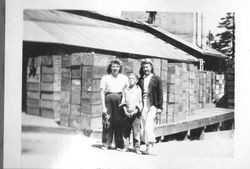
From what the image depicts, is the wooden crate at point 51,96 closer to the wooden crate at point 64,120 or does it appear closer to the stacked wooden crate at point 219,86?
the wooden crate at point 64,120

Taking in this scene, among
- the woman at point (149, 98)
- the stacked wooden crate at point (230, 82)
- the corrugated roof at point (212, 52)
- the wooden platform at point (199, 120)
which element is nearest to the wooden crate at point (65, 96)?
the woman at point (149, 98)

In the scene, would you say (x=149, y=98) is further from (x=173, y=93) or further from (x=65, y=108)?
(x=65, y=108)

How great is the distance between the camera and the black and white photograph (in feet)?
7.25

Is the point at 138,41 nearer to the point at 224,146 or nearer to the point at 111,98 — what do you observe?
the point at 111,98

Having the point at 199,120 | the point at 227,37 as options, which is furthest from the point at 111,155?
the point at 227,37

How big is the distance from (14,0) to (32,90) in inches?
24.5

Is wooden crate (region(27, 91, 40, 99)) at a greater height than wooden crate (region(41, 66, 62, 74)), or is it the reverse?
wooden crate (region(41, 66, 62, 74))

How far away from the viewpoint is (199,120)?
2332 millimetres

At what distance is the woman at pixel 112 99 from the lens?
87.8 inches

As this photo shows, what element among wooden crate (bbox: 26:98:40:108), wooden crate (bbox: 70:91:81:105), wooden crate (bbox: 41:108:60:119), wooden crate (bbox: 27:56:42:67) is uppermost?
wooden crate (bbox: 27:56:42:67)

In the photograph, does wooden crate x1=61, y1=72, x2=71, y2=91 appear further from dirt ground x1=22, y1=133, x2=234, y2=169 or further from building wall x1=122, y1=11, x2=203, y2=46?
building wall x1=122, y1=11, x2=203, y2=46

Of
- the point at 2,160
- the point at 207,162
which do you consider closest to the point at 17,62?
the point at 2,160

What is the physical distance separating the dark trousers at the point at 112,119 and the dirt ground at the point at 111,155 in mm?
69

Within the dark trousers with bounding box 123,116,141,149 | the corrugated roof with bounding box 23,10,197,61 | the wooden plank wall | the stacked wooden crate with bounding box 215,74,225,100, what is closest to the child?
the dark trousers with bounding box 123,116,141,149
